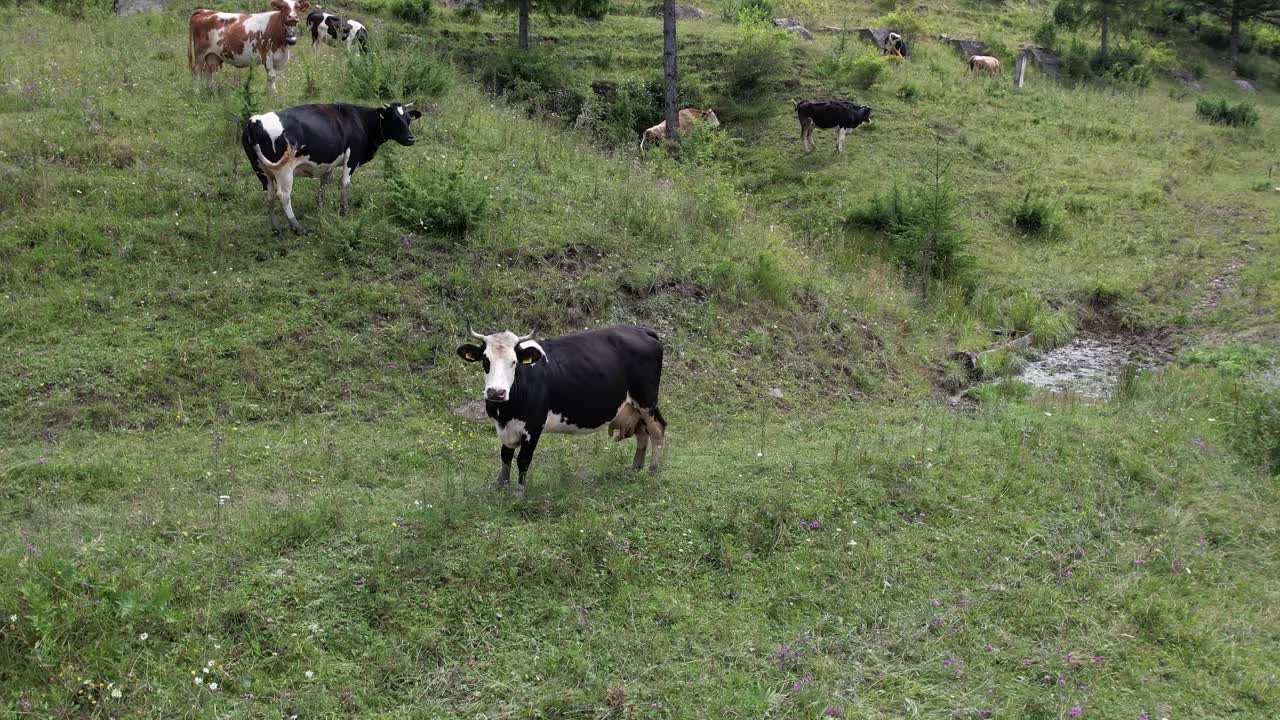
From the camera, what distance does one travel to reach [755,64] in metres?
25.0

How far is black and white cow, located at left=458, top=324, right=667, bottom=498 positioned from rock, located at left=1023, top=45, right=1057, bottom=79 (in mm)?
27724

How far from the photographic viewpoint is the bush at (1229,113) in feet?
88.7

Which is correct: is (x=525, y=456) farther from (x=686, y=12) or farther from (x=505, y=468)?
(x=686, y=12)

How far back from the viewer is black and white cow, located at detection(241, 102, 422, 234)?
40.0 ft

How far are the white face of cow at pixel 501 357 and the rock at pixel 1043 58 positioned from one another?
2896cm

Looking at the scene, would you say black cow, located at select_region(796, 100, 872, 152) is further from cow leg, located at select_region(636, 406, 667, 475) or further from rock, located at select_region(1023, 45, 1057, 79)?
cow leg, located at select_region(636, 406, 667, 475)

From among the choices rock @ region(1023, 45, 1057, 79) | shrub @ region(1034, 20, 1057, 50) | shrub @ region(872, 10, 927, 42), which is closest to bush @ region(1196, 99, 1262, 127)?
rock @ region(1023, 45, 1057, 79)

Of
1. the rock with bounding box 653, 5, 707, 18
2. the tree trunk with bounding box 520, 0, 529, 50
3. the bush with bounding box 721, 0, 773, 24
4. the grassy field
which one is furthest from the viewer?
the rock with bounding box 653, 5, 707, 18

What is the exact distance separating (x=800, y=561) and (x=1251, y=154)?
23.7 meters

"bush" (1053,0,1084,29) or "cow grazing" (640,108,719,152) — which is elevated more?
"bush" (1053,0,1084,29)

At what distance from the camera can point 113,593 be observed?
6.52m

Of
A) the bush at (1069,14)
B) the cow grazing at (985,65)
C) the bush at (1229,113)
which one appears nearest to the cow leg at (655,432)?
the cow grazing at (985,65)

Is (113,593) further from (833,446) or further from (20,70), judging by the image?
(20,70)

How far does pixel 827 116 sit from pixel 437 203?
11.8 metres
